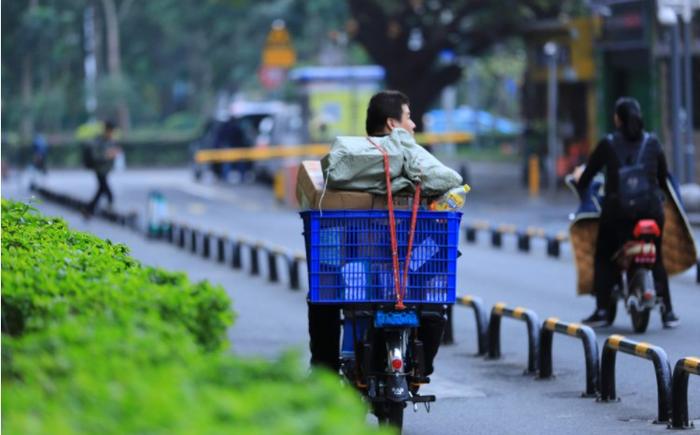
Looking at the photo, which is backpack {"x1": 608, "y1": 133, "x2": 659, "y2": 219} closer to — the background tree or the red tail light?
the red tail light

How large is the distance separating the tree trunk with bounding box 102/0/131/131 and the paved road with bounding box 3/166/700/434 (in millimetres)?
46185

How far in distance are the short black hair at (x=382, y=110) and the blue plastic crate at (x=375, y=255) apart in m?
0.66

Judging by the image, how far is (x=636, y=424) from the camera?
983 centimetres

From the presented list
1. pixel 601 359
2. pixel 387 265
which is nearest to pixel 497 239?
pixel 601 359

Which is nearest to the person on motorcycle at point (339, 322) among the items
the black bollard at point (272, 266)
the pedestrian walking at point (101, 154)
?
the black bollard at point (272, 266)

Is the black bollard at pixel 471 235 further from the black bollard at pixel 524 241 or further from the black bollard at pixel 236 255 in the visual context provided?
the black bollard at pixel 236 255

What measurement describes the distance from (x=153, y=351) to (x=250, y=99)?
90.9 metres

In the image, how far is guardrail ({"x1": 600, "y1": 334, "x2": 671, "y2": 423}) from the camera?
9.77m

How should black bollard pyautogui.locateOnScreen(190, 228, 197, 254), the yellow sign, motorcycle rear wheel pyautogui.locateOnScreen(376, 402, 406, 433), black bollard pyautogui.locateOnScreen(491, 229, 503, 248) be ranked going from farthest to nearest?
the yellow sign, black bollard pyautogui.locateOnScreen(190, 228, 197, 254), black bollard pyautogui.locateOnScreen(491, 229, 503, 248), motorcycle rear wheel pyautogui.locateOnScreen(376, 402, 406, 433)

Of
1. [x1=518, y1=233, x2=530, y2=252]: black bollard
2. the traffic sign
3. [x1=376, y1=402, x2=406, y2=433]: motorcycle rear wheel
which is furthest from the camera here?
the traffic sign

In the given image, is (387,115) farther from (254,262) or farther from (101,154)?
(101,154)

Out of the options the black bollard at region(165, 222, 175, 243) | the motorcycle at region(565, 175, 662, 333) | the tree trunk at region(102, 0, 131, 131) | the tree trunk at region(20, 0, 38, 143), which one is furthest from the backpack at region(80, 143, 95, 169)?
the tree trunk at region(102, 0, 131, 131)

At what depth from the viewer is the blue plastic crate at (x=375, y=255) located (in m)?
8.58

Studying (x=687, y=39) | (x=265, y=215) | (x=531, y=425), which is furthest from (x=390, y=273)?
(x=265, y=215)
